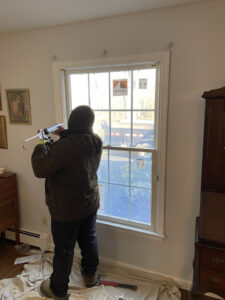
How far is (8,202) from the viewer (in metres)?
2.27

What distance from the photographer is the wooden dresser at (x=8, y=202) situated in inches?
87.4

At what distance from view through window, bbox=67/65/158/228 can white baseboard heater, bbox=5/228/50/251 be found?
71cm

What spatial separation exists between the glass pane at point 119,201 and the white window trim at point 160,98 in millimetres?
106

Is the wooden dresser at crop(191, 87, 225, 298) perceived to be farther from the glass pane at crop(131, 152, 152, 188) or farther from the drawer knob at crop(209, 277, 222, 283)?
the glass pane at crop(131, 152, 152, 188)

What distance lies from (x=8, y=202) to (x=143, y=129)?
156 centimetres

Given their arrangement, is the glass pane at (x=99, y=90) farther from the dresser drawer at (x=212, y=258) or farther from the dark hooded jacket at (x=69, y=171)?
the dresser drawer at (x=212, y=258)

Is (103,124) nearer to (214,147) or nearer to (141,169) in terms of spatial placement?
(141,169)

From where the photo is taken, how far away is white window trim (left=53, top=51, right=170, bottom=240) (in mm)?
1635

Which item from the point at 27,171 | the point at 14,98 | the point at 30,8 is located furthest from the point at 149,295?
the point at 30,8

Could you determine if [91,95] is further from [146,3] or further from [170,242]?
→ [170,242]

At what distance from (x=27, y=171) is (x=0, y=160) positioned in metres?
0.39

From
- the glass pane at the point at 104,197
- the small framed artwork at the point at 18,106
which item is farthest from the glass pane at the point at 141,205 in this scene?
the small framed artwork at the point at 18,106

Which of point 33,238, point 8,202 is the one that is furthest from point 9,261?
point 8,202

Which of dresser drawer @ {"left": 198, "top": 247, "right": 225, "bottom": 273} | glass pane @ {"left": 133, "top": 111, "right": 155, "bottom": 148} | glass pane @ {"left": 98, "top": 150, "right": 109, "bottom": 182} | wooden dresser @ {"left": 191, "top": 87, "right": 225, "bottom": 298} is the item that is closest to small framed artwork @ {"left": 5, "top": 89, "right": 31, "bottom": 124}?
glass pane @ {"left": 98, "top": 150, "right": 109, "bottom": 182}
